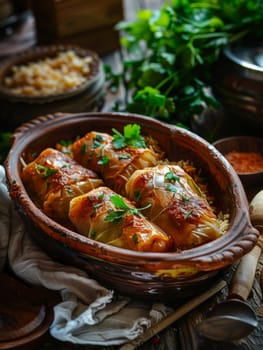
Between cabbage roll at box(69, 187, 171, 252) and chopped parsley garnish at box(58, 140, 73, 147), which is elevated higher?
cabbage roll at box(69, 187, 171, 252)

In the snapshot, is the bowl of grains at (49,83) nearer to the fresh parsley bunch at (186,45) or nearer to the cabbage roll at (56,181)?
the fresh parsley bunch at (186,45)

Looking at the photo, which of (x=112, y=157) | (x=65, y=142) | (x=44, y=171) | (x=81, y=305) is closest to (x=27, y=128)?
(x=65, y=142)

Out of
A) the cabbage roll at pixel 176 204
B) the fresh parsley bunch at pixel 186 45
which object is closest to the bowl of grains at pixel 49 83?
the fresh parsley bunch at pixel 186 45

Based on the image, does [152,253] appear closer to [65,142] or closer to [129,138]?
Result: [129,138]

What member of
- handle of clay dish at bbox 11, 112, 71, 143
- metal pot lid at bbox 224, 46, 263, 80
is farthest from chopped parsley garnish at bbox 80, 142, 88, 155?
metal pot lid at bbox 224, 46, 263, 80

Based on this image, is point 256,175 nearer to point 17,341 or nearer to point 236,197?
point 236,197

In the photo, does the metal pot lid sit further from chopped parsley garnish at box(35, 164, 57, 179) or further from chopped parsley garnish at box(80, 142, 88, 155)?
chopped parsley garnish at box(35, 164, 57, 179)
